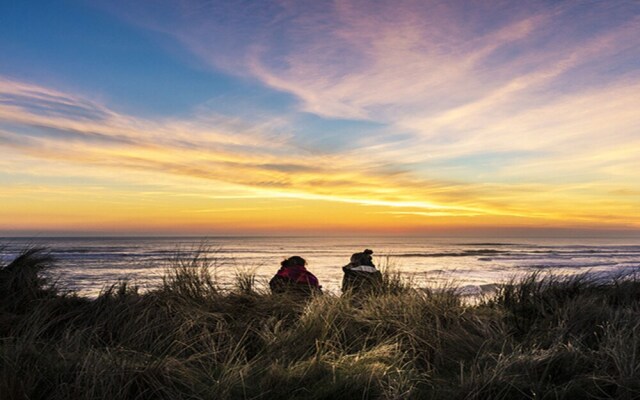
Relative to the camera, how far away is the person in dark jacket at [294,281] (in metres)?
8.42

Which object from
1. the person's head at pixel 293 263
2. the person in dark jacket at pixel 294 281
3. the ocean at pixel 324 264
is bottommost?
the ocean at pixel 324 264

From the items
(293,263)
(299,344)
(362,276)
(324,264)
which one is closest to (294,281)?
(293,263)

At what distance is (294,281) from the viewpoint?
29.2 ft

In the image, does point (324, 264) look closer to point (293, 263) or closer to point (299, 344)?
point (293, 263)

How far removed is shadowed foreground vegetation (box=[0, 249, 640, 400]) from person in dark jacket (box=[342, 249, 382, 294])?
272mm

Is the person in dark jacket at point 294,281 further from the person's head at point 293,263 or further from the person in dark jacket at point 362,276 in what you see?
the person in dark jacket at point 362,276

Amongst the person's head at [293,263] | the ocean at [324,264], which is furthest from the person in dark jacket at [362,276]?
the person's head at [293,263]

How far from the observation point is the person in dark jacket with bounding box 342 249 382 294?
8719 millimetres

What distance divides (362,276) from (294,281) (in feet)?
4.39

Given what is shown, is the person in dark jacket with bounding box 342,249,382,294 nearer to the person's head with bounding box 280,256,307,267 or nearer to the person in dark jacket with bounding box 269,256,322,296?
the person in dark jacket with bounding box 269,256,322,296

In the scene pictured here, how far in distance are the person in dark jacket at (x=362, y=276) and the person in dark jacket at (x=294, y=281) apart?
64 centimetres

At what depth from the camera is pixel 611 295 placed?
29.2ft

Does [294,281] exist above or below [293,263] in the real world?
below

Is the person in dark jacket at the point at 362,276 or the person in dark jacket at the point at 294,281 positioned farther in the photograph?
the person in dark jacket at the point at 362,276
